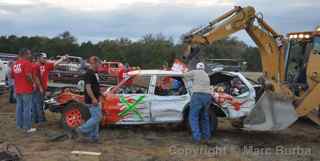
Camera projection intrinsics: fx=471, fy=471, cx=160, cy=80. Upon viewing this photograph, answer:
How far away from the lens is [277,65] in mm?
11539

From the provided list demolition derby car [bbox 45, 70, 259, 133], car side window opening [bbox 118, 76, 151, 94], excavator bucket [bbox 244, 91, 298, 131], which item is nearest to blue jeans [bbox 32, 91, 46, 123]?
demolition derby car [bbox 45, 70, 259, 133]

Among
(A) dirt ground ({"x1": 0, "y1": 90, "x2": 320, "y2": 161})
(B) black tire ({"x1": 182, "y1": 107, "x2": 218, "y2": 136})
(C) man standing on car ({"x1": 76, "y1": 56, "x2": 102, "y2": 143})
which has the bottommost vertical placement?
(A) dirt ground ({"x1": 0, "y1": 90, "x2": 320, "y2": 161})

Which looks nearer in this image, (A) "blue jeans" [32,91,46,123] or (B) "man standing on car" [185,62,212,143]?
(B) "man standing on car" [185,62,212,143]

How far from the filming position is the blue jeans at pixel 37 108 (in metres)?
11.1

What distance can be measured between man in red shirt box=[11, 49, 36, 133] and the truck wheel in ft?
2.57

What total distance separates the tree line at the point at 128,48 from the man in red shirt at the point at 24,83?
A: 39234mm

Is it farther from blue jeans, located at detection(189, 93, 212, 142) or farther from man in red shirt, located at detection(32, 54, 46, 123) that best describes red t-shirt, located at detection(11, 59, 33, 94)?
blue jeans, located at detection(189, 93, 212, 142)

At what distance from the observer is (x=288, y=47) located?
1191 centimetres

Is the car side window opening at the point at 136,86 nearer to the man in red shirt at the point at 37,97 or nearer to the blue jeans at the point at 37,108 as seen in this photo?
the man in red shirt at the point at 37,97

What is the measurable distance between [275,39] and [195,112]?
11.1ft

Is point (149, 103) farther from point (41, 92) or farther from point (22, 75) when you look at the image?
point (22, 75)

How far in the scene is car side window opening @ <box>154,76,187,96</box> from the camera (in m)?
10.4

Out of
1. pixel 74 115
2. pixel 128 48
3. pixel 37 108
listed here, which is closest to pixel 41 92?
pixel 37 108

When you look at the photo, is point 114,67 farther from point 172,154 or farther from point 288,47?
point 172,154
